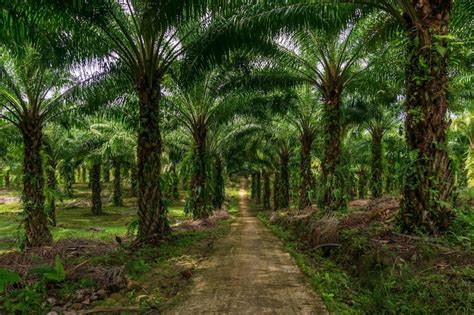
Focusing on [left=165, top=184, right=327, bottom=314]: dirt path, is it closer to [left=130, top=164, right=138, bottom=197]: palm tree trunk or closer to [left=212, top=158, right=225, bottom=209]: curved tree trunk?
[left=130, top=164, right=138, bottom=197]: palm tree trunk

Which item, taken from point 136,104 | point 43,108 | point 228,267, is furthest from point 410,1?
point 43,108

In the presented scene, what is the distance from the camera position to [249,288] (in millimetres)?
4930

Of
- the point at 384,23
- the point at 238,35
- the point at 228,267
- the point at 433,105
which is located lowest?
the point at 228,267

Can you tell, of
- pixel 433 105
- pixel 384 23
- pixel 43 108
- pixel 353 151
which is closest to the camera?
pixel 433 105

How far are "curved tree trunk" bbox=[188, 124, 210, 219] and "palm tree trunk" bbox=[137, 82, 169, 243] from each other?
6.01 m

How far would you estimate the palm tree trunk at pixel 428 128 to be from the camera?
18.9ft

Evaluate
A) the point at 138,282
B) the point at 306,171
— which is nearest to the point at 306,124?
the point at 306,171

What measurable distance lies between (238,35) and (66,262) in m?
5.89

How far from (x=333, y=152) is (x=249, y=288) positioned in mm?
7616

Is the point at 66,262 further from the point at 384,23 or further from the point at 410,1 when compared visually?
the point at 384,23

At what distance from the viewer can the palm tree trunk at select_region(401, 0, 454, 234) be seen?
5766mm

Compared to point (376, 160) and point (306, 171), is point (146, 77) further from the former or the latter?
point (376, 160)

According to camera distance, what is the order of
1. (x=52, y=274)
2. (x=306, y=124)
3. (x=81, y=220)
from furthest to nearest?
(x=81, y=220)
(x=306, y=124)
(x=52, y=274)

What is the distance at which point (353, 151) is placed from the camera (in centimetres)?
2952
